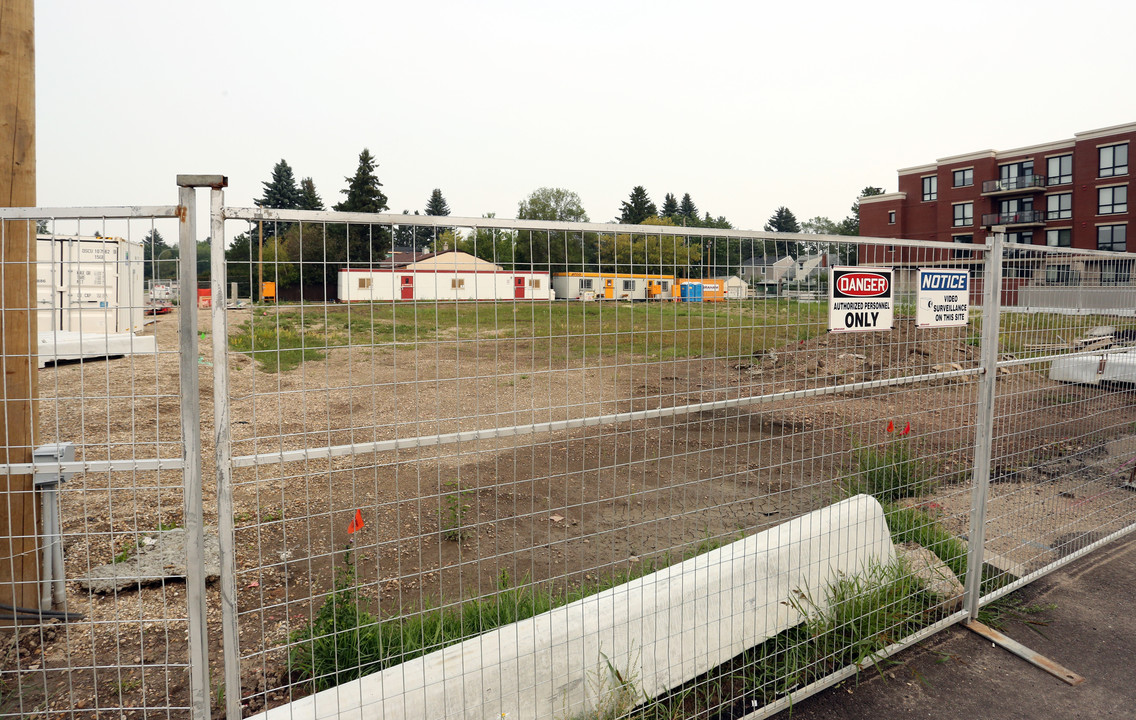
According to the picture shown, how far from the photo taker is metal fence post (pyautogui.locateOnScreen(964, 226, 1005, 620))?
13.8 feet

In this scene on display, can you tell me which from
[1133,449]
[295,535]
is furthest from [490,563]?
[1133,449]

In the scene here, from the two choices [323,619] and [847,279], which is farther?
[847,279]

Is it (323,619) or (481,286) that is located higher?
(481,286)

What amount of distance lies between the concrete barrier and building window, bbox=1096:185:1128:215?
Result: 4874cm

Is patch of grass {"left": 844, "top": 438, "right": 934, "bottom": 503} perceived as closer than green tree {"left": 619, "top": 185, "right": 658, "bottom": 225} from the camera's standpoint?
Yes

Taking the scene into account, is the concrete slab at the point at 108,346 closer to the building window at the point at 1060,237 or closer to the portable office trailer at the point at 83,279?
the portable office trailer at the point at 83,279

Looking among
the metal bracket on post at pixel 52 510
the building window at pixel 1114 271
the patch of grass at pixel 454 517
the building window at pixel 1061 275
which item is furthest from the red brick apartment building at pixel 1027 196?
the metal bracket on post at pixel 52 510

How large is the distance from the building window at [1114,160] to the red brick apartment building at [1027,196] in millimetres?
49

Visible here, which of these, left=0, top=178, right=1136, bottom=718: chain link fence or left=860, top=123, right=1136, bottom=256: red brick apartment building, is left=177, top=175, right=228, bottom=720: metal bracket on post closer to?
left=0, top=178, right=1136, bottom=718: chain link fence

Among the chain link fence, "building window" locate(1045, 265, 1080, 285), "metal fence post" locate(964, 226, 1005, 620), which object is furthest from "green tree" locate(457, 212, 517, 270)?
"building window" locate(1045, 265, 1080, 285)

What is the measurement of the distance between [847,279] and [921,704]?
88.2 inches

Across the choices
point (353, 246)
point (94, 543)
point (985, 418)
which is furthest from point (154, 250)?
point (985, 418)

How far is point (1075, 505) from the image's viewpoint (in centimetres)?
614

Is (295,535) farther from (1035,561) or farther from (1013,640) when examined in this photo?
(1035,561)
